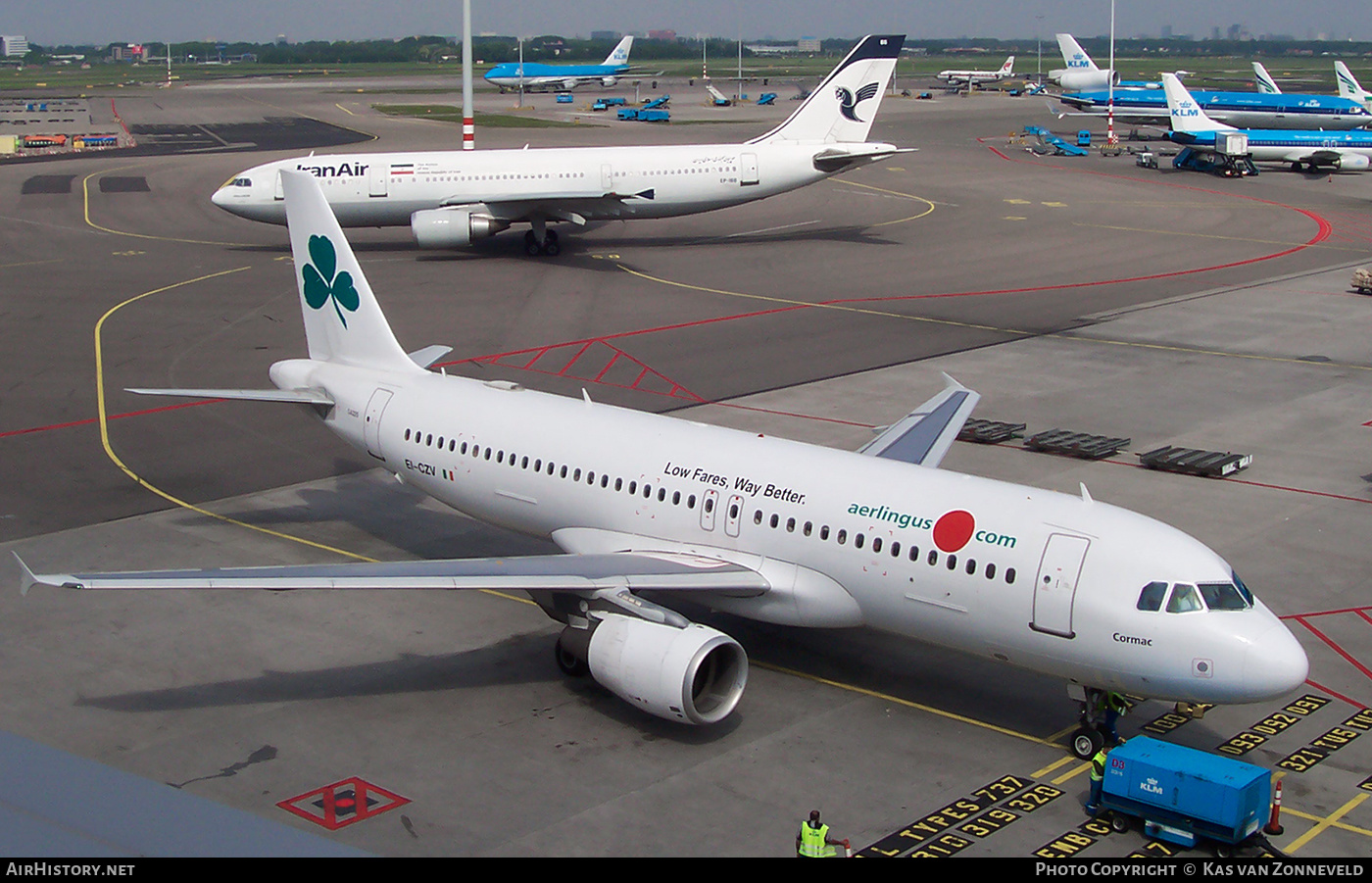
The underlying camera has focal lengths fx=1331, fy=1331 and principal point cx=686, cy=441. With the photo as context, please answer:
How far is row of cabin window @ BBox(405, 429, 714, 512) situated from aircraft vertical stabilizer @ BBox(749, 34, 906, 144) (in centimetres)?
4474

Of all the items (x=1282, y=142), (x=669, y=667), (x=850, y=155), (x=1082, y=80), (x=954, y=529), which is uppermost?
(x=1082, y=80)

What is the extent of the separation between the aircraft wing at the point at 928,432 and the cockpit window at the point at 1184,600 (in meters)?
8.31

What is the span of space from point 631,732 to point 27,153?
112m

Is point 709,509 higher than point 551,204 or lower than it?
lower

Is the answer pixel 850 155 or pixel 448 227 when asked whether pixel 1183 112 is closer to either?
pixel 850 155

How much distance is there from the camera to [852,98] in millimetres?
68625

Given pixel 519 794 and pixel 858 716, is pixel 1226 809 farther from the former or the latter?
pixel 519 794

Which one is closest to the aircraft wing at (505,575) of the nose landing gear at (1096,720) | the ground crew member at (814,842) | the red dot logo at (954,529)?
the red dot logo at (954,529)

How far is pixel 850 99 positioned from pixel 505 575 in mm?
52262

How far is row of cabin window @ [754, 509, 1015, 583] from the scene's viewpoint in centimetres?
2042

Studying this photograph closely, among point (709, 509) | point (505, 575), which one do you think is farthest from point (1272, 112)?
point (505, 575)

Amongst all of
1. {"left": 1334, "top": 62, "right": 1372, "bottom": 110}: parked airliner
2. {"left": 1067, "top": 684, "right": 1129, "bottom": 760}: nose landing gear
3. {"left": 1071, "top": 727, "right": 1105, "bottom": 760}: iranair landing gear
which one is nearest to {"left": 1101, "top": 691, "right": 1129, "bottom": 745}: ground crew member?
{"left": 1067, "top": 684, "right": 1129, "bottom": 760}: nose landing gear

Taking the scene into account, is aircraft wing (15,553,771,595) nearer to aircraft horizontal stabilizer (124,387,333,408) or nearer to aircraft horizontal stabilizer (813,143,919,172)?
aircraft horizontal stabilizer (124,387,333,408)

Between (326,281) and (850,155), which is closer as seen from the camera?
(326,281)
